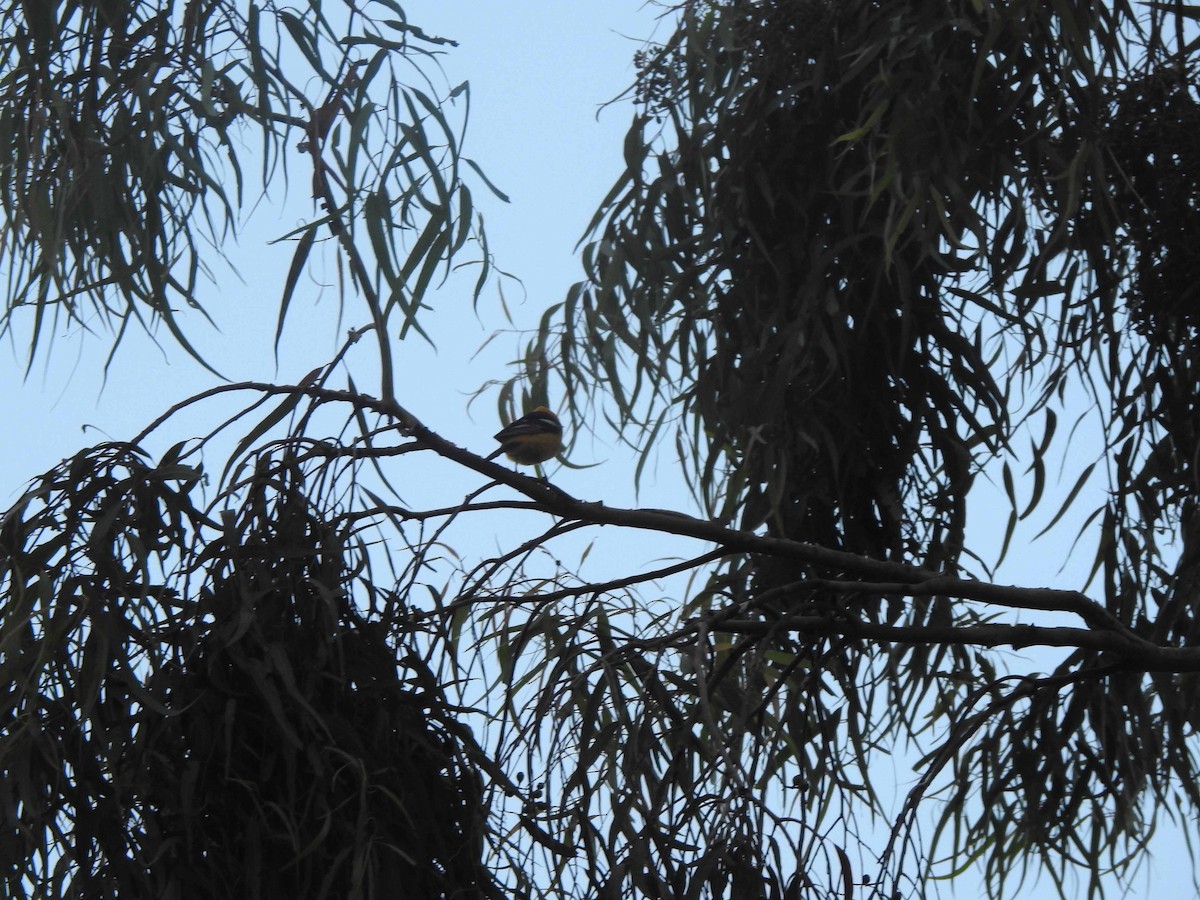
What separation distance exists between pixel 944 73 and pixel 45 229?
1546 millimetres

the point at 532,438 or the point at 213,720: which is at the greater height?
the point at 532,438

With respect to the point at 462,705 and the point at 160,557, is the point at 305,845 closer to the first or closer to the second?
the point at 462,705

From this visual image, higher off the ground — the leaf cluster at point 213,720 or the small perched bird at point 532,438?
the small perched bird at point 532,438

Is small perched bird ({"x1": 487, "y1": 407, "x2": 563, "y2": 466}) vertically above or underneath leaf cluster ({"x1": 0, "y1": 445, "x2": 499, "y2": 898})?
above

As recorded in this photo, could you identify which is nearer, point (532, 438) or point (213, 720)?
point (213, 720)

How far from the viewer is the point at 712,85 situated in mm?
3074

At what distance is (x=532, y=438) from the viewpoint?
330cm

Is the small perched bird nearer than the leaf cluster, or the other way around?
the leaf cluster

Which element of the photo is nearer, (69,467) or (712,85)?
(69,467)

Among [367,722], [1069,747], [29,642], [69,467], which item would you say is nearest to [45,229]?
[69,467]

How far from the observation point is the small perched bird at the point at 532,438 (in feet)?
10.8

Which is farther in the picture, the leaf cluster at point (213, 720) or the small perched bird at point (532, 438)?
the small perched bird at point (532, 438)

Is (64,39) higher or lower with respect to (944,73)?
lower

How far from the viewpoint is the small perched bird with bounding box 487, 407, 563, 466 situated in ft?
10.8
